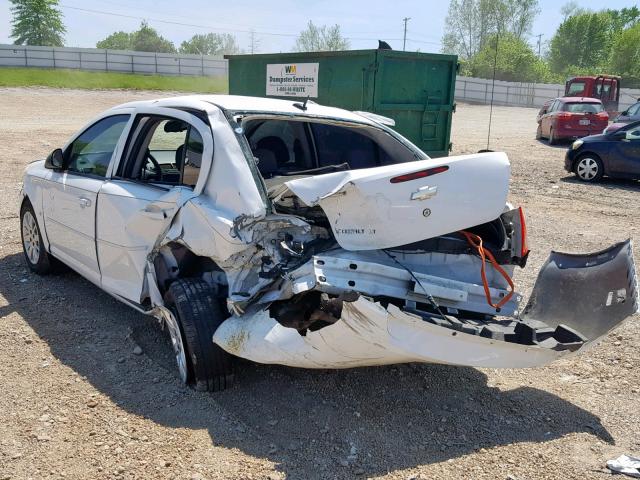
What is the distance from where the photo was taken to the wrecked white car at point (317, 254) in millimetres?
3355

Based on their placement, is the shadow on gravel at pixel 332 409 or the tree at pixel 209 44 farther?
the tree at pixel 209 44

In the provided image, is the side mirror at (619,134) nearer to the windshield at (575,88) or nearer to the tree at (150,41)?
the windshield at (575,88)

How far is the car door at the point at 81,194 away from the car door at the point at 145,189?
18 cm

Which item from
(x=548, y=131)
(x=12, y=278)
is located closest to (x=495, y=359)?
(x=12, y=278)

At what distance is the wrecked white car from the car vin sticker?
6.39 metres

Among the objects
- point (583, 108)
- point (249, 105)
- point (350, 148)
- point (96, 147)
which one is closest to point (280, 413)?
point (249, 105)

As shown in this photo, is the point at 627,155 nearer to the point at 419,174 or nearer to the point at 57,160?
the point at 419,174

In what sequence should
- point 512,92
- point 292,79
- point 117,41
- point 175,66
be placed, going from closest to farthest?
point 292,79
point 175,66
point 512,92
point 117,41

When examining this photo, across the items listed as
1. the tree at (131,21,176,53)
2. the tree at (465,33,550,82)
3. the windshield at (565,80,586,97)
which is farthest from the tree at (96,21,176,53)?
the windshield at (565,80,586,97)

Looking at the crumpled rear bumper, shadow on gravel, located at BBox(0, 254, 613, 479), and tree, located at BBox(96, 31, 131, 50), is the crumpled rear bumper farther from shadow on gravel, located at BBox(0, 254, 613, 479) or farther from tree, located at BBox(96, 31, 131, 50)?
tree, located at BBox(96, 31, 131, 50)

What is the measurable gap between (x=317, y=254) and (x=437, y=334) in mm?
755

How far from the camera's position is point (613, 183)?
13.3 metres

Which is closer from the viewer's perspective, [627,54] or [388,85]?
[388,85]

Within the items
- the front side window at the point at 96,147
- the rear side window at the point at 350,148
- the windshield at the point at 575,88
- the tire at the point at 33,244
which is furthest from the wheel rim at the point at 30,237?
the windshield at the point at 575,88
